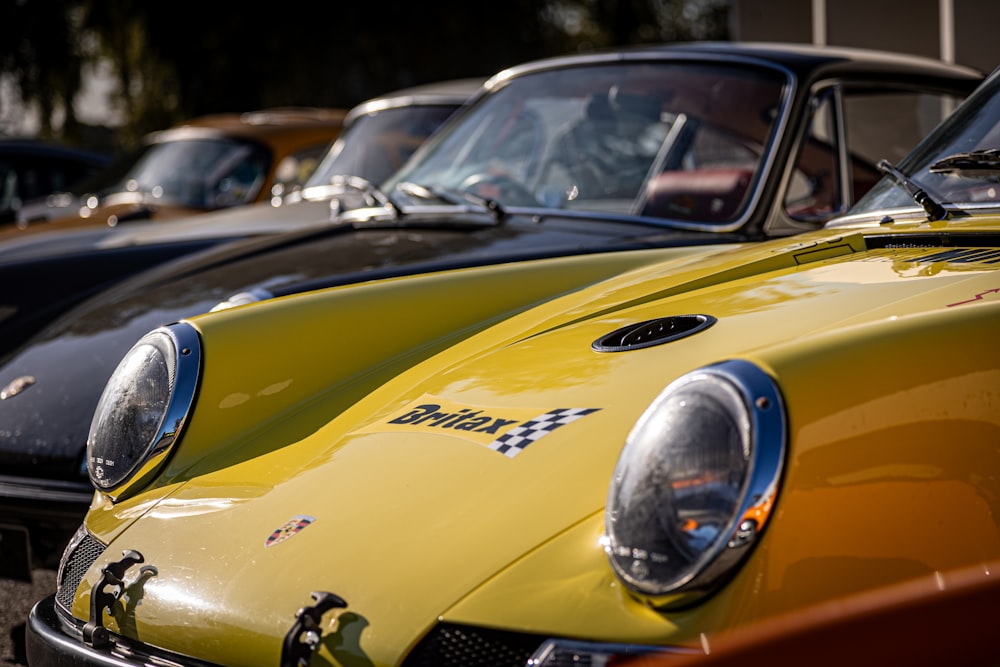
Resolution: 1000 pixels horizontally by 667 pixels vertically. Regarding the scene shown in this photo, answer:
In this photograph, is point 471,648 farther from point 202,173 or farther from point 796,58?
point 202,173

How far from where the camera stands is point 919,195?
264cm

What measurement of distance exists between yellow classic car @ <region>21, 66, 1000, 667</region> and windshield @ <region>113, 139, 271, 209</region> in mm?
5074

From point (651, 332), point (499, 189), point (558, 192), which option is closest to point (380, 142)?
point (499, 189)

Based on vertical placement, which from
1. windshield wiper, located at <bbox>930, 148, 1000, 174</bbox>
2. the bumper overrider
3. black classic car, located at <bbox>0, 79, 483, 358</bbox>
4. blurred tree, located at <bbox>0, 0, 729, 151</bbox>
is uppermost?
windshield wiper, located at <bbox>930, 148, 1000, 174</bbox>

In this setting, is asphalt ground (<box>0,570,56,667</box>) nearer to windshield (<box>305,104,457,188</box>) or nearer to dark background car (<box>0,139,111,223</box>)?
windshield (<box>305,104,457,188</box>)

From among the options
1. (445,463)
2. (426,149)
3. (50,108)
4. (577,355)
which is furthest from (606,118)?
(50,108)

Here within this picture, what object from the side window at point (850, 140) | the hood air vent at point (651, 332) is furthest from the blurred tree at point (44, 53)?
the hood air vent at point (651, 332)

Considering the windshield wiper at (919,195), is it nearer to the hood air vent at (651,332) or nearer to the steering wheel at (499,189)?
the hood air vent at (651,332)

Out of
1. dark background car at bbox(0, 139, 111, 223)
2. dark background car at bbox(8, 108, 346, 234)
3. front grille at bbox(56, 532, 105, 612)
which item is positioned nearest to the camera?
front grille at bbox(56, 532, 105, 612)

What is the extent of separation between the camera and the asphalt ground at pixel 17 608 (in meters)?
3.29

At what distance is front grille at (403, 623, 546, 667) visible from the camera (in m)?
1.56

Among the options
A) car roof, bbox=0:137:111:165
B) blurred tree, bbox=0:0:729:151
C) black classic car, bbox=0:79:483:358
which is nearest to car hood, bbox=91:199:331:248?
black classic car, bbox=0:79:483:358

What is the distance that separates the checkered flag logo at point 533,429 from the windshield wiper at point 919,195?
3.38 ft

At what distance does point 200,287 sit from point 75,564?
1.61 metres
